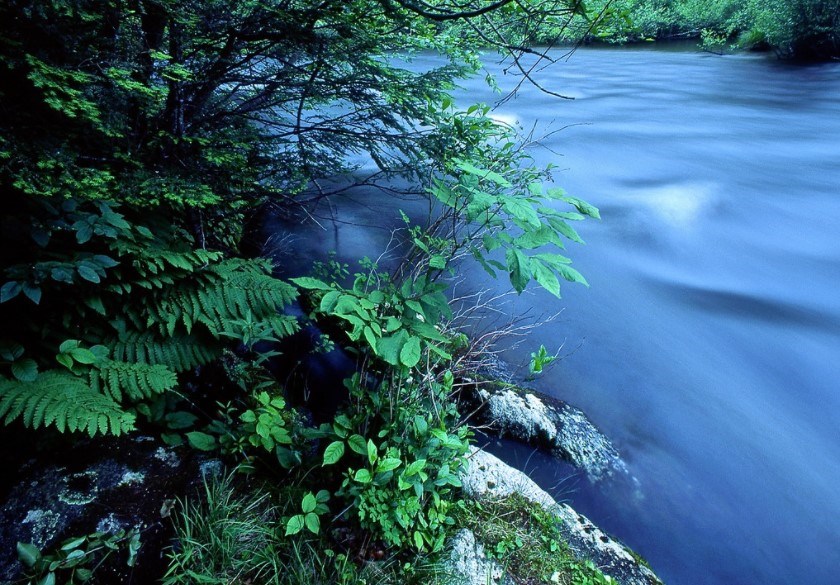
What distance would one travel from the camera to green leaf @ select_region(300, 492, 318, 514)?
2.25 m

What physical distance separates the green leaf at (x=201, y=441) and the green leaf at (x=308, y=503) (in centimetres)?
69

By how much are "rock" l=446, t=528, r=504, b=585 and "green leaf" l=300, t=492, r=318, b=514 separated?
0.79 meters

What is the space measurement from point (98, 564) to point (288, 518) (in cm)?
84

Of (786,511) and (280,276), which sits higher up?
(280,276)

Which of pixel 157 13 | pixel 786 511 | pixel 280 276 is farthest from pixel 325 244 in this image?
pixel 786 511

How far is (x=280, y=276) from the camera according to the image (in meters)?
5.14

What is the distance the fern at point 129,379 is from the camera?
8.01ft

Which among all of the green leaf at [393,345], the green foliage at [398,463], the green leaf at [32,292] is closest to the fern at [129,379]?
the green leaf at [32,292]

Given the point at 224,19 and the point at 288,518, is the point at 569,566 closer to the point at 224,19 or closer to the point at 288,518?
the point at 288,518

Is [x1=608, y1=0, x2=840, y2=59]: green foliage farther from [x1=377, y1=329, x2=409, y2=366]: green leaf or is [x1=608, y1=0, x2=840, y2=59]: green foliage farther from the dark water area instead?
[x1=377, y1=329, x2=409, y2=366]: green leaf

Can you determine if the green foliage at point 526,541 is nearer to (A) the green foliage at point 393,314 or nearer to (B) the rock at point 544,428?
(B) the rock at point 544,428

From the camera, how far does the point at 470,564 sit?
96.0 inches

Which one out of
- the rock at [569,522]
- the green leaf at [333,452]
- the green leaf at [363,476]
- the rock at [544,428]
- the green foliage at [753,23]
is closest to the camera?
the green leaf at [363,476]

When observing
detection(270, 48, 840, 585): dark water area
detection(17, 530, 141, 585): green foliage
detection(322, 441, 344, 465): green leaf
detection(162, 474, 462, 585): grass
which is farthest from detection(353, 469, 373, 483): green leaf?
detection(270, 48, 840, 585): dark water area
